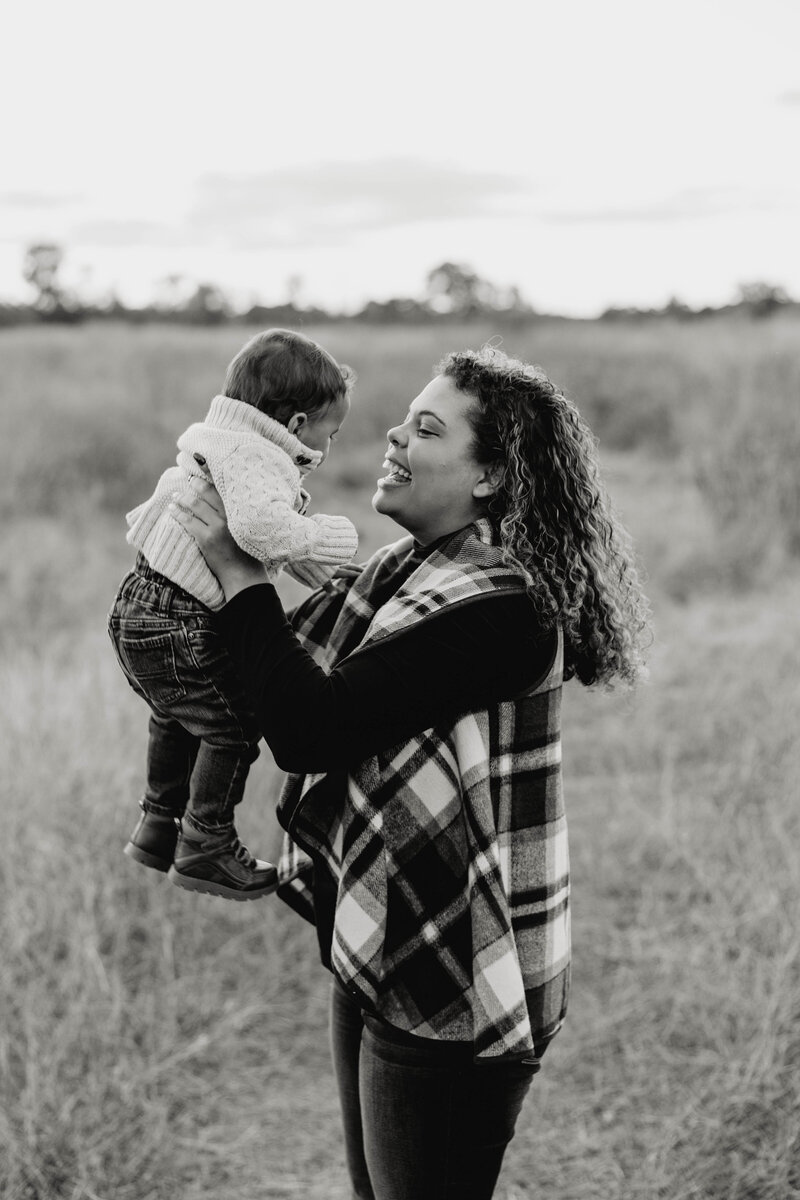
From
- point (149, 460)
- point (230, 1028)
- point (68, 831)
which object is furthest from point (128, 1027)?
point (149, 460)

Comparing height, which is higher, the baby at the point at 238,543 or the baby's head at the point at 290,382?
the baby's head at the point at 290,382

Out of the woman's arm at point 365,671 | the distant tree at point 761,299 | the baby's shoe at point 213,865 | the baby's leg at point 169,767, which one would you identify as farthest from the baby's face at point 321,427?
the distant tree at point 761,299

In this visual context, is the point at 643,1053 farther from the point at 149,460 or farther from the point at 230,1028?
the point at 149,460

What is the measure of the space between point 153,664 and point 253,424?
0.41 metres

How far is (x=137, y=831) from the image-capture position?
1.98 m

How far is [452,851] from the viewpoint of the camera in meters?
1.68

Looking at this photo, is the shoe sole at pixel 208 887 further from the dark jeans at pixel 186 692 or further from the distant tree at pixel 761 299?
the distant tree at pixel 761 299

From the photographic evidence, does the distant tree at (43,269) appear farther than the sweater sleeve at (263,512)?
Yes

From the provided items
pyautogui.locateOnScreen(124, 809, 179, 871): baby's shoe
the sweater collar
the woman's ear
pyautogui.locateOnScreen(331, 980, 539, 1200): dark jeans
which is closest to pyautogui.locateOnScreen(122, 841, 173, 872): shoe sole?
pyautogui.locateOnScreen(124, 809, 179, 871): baby's shoe

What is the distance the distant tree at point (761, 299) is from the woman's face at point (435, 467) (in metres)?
18.7

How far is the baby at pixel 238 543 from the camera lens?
168cm

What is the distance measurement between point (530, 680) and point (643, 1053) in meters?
1.90

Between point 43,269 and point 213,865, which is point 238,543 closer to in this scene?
point 213,865

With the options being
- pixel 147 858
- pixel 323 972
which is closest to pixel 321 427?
pixel 147 858
